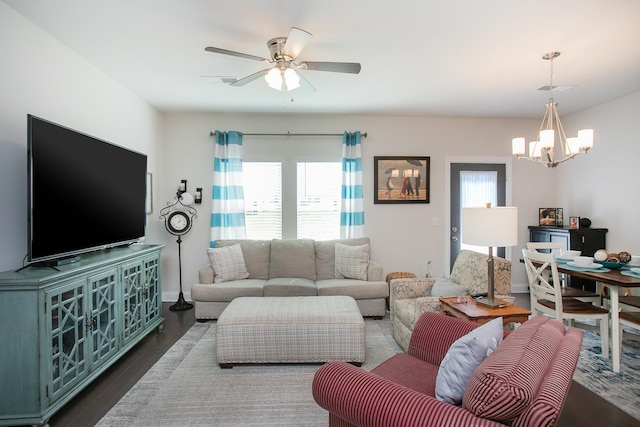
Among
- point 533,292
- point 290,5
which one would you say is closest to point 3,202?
point 290,5

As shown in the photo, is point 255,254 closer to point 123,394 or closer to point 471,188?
point 123,394

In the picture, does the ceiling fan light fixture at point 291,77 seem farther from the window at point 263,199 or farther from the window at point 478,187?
the window at point 478,187

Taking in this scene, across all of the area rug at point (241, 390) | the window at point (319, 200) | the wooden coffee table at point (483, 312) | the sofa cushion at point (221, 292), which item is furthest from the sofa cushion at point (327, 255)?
the wooden coffee table at point (483, 312)

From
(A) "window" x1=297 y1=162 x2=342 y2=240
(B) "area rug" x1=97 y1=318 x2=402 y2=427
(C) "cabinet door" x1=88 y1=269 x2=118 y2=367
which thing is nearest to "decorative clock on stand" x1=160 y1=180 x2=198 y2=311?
(B) "area rug" x1=97 y1=318 x2=402 y2=427

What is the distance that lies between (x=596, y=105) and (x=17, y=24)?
239 inches

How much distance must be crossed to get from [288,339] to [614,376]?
2572 millimetres

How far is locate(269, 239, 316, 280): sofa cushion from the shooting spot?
445 centimetres

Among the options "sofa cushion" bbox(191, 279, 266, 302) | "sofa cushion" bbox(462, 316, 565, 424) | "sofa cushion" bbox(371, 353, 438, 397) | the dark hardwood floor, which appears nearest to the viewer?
"sofa cushion" bbox(462, 316, 565, 424)

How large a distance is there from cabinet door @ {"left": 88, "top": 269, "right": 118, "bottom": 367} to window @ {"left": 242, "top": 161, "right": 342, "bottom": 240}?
7.59 feet

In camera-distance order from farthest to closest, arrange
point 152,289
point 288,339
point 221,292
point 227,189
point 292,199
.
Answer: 1. point 292,199
2. point 227,189
3. point 221,292
4. point 152,289
5. point 288,339

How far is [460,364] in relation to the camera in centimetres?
142

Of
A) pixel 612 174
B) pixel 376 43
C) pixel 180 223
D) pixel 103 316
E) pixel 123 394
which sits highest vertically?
pixel 376 43

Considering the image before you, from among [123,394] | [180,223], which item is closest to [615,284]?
[123,394]

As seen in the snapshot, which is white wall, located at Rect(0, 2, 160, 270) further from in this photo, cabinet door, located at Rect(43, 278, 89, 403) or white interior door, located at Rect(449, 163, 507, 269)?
white interior door, located at Rect(449, 163, 507, 269)
